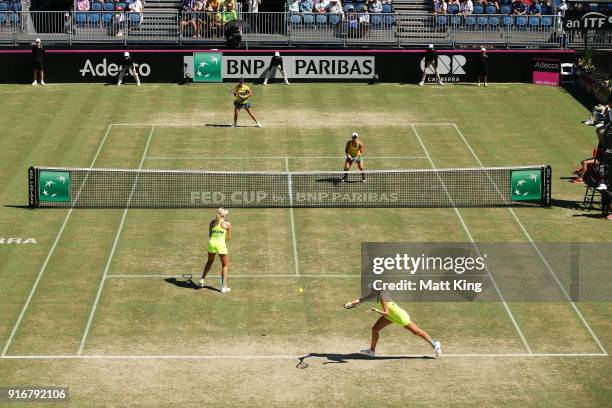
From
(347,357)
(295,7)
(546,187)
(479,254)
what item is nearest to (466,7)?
(295,7)

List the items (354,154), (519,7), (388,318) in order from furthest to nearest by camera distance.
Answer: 1. (519,7)
2. (354,154)
3. (388,318)

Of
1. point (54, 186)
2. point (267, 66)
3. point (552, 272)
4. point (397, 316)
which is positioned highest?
point (267, 66)

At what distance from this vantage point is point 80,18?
60812 mm

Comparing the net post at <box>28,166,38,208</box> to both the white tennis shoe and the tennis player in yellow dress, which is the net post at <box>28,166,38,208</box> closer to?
the tennis player in yellow dress

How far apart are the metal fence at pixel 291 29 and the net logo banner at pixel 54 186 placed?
18198 millimetres

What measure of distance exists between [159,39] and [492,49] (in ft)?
50.4

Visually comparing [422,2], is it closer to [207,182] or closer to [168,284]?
[207,182]

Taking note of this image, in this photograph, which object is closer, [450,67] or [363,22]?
[363,22]

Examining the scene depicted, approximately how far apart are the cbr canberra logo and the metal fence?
993 mm

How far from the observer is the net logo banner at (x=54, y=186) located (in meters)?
43.8

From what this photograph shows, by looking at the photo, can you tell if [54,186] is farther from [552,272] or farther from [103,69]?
[103,69]

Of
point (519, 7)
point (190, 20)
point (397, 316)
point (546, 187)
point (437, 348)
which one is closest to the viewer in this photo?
point (397, 316)

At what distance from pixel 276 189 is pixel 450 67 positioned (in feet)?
62.5

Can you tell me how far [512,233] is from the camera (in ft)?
136
